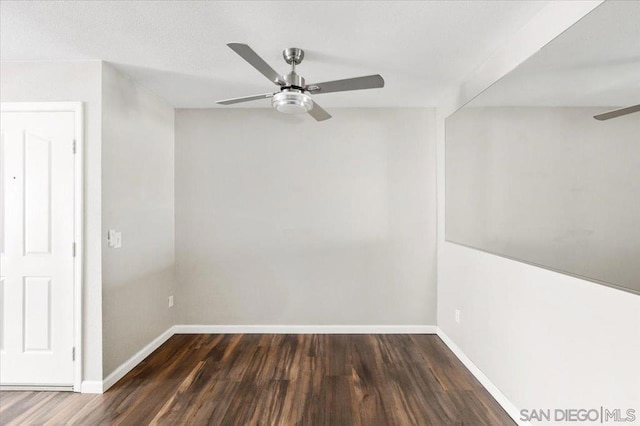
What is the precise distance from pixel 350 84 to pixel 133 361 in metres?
2.88

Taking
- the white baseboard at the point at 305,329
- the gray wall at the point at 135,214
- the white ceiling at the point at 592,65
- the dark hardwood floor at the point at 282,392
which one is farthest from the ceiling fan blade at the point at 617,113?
the gray wall at the point at 135,214

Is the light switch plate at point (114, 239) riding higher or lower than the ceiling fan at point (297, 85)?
lower

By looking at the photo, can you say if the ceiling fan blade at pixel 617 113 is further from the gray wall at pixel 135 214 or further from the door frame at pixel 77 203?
the door frame at pixel 77 203

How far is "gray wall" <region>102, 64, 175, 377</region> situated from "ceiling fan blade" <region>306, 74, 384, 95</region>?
1.68 m

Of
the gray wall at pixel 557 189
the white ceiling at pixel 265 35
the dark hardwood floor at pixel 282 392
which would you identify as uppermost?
the white ceiling at pixel 265 35

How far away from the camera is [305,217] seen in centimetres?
390

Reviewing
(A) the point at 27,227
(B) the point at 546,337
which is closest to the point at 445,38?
(B) the point at 546,337

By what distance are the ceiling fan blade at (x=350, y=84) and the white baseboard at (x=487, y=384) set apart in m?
2.24

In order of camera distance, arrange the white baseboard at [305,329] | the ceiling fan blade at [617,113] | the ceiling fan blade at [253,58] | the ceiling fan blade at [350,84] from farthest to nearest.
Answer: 1. the white baseboard at [305,329]
2. the ceiling fan blade at [350,84]
3. the ceiling fan blade at [253,58]
4. the ceiling fan blade at [617,113]

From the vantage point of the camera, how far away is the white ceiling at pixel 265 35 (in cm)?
197

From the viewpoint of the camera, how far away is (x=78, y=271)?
2609 millimetres

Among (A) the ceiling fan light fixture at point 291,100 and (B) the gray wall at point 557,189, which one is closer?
(B) the gray wall at point 557,189

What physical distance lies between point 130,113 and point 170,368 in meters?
2.23

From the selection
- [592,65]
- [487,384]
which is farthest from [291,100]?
[487,384]
